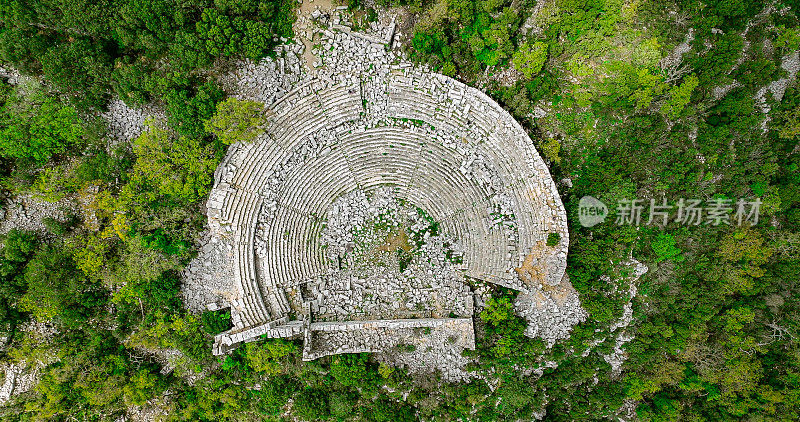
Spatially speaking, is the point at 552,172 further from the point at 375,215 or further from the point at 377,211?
the point at 375,215

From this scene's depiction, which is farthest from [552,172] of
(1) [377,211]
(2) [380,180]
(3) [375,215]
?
(3) [375,215]

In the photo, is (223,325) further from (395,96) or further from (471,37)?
(471,37)

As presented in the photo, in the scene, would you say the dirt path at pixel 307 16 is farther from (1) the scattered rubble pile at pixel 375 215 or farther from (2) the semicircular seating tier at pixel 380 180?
(2) the semicircular seating tier at pixel 380 180

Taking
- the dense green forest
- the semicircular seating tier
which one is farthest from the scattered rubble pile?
the dense green forest

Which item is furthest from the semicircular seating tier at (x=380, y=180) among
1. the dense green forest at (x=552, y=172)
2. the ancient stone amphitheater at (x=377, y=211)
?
the dense green forest at (x=552, y=172)

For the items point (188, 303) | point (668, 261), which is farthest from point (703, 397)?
point (188, 303)

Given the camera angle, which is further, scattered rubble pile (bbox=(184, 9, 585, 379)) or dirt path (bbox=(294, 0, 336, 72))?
scattered rubble pile (bbox=(184, 9, 585, 379))

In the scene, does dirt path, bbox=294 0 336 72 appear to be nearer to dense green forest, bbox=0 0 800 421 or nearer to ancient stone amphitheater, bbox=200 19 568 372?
dense green forest, bbox=0 0 800 421
